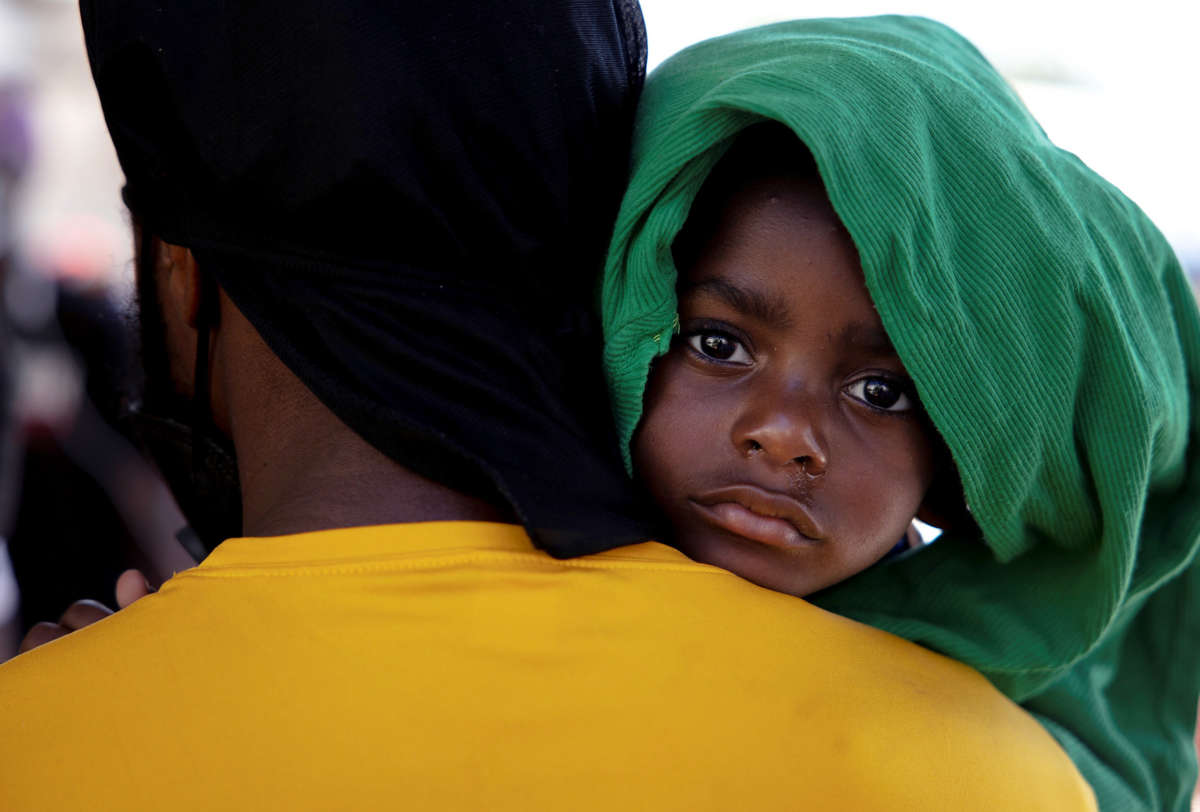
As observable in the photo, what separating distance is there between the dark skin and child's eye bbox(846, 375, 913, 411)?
52 centimetres

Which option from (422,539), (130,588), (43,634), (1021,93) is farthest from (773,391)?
(1021,93)

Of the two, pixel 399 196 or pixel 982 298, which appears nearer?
pixel 399 196

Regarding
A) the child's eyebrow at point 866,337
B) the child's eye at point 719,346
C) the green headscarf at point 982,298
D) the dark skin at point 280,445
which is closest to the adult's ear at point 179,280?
the dark skin at point 280,445

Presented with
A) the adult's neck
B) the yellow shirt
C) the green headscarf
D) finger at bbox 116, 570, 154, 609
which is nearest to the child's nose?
the green headscarf

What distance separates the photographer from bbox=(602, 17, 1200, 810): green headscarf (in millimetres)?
1169

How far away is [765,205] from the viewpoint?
1.33m

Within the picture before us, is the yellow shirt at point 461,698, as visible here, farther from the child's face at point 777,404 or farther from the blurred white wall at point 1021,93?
the blurred white wall at point 1021,93

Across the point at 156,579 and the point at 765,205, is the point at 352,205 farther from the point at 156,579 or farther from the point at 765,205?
the point at 156,579

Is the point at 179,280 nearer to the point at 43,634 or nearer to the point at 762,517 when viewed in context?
the point at 43,634

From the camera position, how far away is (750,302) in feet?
4.38

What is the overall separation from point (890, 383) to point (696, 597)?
1.51ft

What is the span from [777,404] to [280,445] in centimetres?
56

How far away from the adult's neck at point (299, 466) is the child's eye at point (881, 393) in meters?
0.53

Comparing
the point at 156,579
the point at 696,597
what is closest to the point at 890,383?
the point at 696,597
